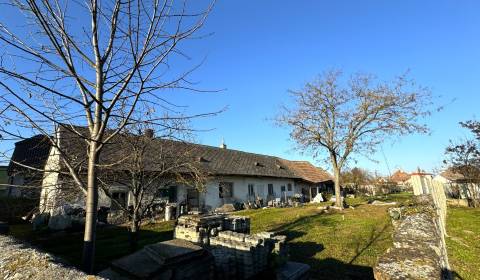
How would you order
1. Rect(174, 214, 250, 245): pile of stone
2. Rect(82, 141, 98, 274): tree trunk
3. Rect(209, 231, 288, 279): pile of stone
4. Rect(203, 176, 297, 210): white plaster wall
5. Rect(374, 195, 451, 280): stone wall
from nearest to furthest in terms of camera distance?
Rect(374, 195, 451, 280): stone wall
Rect(82, 141, 98, 274): tree trunk
Rect(209, 231, 288, 279): pile of stone
Rect(174, 214, 250, 245): pile of stone
Rect(203, 176, 297, 210): white plaster wall

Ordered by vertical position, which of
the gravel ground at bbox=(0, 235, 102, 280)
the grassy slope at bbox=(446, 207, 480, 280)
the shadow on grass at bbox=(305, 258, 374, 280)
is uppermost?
the gravel ground at bbox=(0, 235, 102, 280)

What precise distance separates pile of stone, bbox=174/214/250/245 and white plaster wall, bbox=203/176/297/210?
34.8ft

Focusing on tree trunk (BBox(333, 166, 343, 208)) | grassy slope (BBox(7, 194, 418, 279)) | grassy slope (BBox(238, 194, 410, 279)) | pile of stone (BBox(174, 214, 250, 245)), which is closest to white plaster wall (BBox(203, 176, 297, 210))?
grassy slope (BBox(238, 194, 410, 279))

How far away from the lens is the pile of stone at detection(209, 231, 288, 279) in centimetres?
545

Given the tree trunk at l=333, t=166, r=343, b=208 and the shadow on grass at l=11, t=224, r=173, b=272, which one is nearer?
the shadow on grass at l=11, t=224, r=173, b=272

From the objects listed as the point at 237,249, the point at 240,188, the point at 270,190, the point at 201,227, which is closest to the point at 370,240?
the point at 201,227

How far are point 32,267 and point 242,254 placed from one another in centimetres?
401

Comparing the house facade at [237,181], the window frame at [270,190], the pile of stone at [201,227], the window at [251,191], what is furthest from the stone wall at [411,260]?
the window frame at [270,190]

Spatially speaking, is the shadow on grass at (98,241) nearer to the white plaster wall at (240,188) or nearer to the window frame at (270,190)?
the white plaster wall at (240,188)

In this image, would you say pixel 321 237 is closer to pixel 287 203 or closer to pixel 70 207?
pixel 70 207

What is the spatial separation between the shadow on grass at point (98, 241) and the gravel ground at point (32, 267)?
5.37 meters

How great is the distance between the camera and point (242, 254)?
5.56 meters

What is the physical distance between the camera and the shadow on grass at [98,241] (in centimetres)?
832

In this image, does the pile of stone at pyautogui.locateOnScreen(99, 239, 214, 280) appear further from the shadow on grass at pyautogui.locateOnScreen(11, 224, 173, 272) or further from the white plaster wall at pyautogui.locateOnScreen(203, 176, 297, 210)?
the white plaster wall at pyautogui.locateOnScreen(203, 176, 297, 210)
